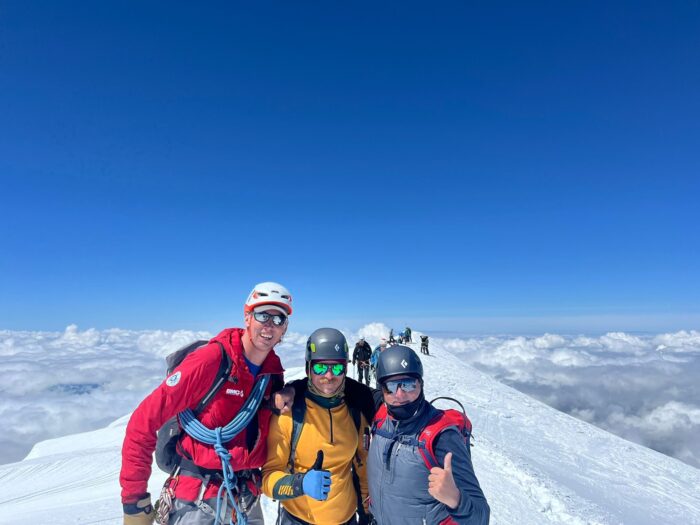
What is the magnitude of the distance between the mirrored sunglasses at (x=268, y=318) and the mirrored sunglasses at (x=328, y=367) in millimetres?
634

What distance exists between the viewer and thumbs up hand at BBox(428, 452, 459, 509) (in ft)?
9.44

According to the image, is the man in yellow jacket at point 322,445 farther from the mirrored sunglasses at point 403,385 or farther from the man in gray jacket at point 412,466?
the mirrored sunglasses at point 403,385

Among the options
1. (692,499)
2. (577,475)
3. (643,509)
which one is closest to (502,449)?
(577,475)

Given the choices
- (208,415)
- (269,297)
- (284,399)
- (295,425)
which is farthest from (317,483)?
(269,297)

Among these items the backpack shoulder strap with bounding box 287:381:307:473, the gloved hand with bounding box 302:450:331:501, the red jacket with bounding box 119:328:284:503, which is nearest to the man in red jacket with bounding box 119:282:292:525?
the red jacket with bounding box 119:328:284:503

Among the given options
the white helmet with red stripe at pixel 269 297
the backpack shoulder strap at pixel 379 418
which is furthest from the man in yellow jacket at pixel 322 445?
the white helmet with red stripe at pixel 269 297

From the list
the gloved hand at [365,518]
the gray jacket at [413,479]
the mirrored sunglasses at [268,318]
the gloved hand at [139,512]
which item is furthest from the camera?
the mirrored sunglasses at [268,318]

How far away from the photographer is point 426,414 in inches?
139

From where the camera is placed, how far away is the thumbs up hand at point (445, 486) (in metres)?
2.88

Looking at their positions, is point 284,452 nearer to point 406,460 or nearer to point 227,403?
point 227,403

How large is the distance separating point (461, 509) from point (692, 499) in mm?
18161

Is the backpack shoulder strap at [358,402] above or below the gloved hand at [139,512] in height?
above

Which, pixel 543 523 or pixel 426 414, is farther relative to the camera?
pixel 543 523

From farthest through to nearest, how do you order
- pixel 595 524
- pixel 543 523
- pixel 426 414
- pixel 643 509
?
pixel 643 509 < pixel 595 524 < pixel 543 523 < pixel 426 414
